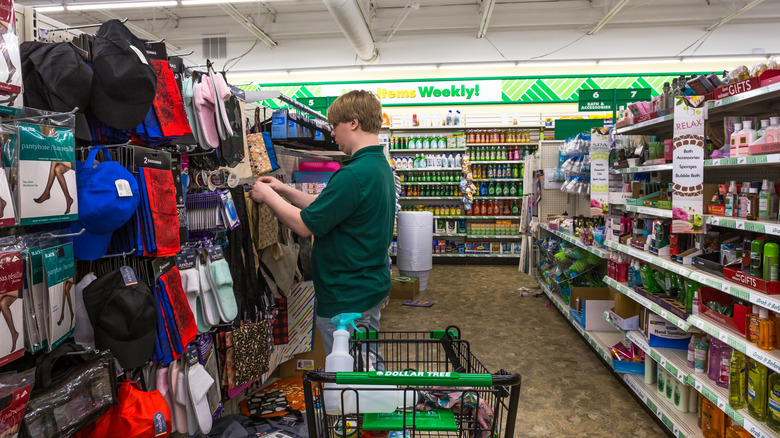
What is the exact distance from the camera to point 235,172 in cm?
261

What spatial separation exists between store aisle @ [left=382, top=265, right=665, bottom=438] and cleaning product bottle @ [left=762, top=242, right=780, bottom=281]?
1.26 m

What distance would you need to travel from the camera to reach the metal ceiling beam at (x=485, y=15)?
8.11 metres

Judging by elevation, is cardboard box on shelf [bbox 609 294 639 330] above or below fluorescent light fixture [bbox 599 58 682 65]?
below

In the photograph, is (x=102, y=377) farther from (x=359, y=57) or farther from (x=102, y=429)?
(x=359, y=57)

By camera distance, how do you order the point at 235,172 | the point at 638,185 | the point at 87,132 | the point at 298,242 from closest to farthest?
the point at 87,132 → the point at 235,172 → the point at 298,242 → the point at 638,185

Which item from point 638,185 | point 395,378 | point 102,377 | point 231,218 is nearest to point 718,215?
point 638,185

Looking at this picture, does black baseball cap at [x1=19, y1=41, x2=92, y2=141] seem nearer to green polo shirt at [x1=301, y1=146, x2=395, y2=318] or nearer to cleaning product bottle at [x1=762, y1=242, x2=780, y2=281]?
green polo shirt at [x1=301, y1=146, x2=395, y2=318]

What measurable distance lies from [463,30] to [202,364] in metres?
9.48

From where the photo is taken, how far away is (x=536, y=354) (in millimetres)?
4320

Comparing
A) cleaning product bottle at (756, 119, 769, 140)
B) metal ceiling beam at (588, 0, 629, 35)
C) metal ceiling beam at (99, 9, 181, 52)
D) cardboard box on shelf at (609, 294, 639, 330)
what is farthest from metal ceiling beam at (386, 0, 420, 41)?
cleaning product bottle at (756, 119, 769, 140)

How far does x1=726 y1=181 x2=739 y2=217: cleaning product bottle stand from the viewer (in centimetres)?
255

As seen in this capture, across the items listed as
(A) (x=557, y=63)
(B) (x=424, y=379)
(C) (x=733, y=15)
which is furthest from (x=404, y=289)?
(C) (x=733, y=15)

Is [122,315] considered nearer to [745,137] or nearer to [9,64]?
[9,64]

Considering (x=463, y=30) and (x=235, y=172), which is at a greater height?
(x=463, y=30)
